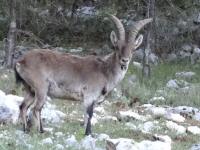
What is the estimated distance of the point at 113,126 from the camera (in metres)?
12.1

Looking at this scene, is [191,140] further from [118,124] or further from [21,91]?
[21,91]

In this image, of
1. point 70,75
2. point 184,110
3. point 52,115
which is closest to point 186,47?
point 184,110

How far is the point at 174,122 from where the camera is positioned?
1325cm

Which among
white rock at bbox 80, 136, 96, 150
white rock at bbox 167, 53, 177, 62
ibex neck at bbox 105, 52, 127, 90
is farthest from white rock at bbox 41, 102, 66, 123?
white rock at bbox 167, 53, 177, 62

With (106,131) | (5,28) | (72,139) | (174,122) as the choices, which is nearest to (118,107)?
(174,122)

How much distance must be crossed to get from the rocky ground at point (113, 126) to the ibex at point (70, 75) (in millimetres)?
371

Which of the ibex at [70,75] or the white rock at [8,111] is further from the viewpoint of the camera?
the white rock at [8,111]

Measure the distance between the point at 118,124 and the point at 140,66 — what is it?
28.9 feet

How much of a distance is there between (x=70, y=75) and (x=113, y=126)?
1303 millimetres

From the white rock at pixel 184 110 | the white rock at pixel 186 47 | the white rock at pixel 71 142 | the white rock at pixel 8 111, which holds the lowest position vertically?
the white rock at pixel 186 47

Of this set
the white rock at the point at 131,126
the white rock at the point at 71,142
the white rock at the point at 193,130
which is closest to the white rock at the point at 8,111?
the white rock at the point at 71,142

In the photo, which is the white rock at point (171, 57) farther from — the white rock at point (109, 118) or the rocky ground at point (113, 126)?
the white rock at point (109, 118)

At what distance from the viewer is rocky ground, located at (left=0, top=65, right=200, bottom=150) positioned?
9.09 m

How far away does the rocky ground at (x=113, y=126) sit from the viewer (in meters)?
9.09
